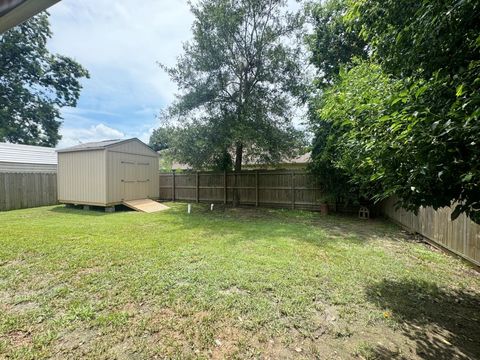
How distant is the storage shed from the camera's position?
9992mm

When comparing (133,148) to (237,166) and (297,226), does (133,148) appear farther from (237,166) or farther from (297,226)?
(297,226)

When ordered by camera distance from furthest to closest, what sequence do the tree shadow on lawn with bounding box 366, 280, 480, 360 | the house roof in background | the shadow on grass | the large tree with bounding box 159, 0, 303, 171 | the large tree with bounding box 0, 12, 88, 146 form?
the large tree with bounding box 0, 12, 88, 146 < the house roof in background < the large tree with bounding box 159, 0, 303, 171 < the shadow on grass < the tree shadow on lawn with bounding box 366, 280, 480, 360

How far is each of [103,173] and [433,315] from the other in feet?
35.2

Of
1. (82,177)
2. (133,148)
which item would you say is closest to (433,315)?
(133,148)

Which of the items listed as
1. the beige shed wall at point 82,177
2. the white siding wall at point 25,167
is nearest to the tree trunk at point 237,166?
the beige shed wall at point 82,177

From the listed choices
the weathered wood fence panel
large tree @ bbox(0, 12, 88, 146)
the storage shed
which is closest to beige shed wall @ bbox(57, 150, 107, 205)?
the storage shed

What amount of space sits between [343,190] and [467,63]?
7601 mm

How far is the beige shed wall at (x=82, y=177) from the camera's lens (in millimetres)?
9984

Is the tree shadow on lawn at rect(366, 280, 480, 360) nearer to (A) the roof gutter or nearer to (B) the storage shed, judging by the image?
(A) the roof gutter

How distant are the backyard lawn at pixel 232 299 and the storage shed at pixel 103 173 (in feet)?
15.7

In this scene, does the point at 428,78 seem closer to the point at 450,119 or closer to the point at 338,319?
the point at 450,119

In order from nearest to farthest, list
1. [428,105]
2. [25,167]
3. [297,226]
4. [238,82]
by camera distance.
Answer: [428,105]
[297,226]
[238,82]
[25,167]

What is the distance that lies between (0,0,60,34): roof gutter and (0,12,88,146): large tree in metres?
25.5

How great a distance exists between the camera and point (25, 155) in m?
12.7
